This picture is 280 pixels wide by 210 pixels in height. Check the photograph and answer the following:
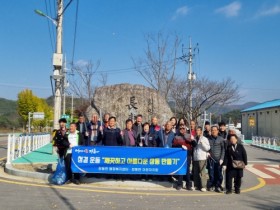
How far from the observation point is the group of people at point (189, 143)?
925cm

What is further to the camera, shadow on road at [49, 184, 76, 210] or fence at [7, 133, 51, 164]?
fence at [7, 133, 51, 164]

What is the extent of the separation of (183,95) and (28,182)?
26.5 metres

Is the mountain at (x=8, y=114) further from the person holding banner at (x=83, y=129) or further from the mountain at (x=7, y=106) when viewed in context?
the person holding banner at (x=83, y=129)

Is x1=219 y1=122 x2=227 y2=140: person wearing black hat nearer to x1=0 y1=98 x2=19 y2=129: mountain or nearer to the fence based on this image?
the fence

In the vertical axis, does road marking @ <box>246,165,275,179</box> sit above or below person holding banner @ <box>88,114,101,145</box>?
below

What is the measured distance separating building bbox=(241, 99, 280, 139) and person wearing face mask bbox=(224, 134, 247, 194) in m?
32.0

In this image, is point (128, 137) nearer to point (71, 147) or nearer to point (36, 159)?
point (71, 147)

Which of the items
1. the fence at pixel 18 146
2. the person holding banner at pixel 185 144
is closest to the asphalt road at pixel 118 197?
the person holding banner at pixel 185 144

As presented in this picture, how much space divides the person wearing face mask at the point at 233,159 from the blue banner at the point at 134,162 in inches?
44.6

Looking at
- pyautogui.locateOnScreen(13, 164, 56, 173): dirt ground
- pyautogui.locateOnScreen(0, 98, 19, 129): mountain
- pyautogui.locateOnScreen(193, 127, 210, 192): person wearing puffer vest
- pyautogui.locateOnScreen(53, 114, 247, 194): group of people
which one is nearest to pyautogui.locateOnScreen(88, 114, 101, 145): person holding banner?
pyautogui.locateOnScreen(53, 114, 247, 194): group of people

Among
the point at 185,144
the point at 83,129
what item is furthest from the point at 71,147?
the point at 185,144

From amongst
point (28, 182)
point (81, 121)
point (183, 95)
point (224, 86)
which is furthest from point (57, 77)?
point (224, 86)

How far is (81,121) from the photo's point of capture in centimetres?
1094

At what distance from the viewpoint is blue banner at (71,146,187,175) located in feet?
31.3
